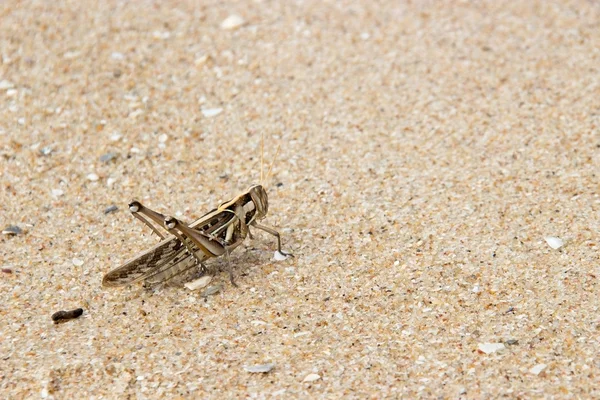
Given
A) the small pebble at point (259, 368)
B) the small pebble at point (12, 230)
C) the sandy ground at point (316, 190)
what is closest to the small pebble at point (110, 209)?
the sandy ground at point (316, 190)

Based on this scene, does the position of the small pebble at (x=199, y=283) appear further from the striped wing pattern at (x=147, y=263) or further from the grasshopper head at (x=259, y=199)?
the grasshopper head at (x=259, y=199)

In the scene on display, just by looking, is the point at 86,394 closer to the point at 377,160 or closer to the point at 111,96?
the point at 377,160

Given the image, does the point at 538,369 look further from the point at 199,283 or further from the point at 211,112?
the point at 211,112

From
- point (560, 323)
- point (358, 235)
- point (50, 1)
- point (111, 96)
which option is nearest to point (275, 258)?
point (358, 235)

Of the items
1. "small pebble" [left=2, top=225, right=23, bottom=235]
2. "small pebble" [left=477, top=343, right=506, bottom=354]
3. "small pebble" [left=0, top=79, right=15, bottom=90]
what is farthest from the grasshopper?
"small pebble" [left=0, top=79, right=15, bottom=90]

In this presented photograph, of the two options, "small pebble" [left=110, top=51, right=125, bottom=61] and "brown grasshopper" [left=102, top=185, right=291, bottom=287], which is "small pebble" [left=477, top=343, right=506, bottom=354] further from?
"small pebble" [left=110, top=51, right=125, bottom=61]

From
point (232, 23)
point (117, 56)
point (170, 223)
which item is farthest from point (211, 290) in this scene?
point (232, 23)
